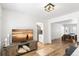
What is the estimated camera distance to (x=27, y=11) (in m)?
1.97

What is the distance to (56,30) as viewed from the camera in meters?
2.20

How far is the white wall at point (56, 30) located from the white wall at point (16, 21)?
12.4 inches

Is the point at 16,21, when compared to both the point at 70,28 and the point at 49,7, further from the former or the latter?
the point at 70,28

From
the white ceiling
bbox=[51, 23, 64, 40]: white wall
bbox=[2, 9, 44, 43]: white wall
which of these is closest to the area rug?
bbox=[51, 23, 64, 40]: white wall

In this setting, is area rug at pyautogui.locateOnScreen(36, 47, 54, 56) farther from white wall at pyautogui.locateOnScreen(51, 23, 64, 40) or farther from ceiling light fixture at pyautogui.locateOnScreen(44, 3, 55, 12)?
ceiling light fixture at pyautogui.locateOnScreen(44, 3, 55, 12)

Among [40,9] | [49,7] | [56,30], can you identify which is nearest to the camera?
[49,7]

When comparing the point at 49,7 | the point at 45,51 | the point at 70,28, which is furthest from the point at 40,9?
the point at 45,51

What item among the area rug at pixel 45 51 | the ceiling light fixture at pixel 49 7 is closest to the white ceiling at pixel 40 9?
the ceiling light fixture at pixel 49 7

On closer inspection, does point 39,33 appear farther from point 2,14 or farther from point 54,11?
point 2,14

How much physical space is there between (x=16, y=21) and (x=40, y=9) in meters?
0.56

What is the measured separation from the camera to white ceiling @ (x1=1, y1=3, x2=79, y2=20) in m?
1.77

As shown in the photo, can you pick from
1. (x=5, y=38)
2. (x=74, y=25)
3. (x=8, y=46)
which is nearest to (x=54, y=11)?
(x=74, y=25)

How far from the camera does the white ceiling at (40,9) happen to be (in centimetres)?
177

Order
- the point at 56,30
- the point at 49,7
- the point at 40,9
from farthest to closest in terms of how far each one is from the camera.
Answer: the point at 56,30 < the point at 40,9 < the point at 49,7
